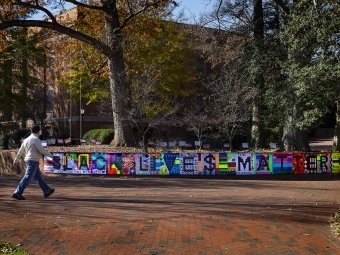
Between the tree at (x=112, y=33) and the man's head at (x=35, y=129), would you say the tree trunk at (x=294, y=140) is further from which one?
the man's head at (x=35, y=129)

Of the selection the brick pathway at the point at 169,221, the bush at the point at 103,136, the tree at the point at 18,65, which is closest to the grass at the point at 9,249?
the brick pathway at the point at 169,221

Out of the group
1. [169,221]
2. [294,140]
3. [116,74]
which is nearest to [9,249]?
[169,221]

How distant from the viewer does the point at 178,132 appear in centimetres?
4541

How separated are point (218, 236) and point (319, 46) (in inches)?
437

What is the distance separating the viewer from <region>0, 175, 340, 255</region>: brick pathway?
736cm

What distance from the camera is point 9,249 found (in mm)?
6781

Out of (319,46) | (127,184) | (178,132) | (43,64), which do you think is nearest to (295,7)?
(319,46)

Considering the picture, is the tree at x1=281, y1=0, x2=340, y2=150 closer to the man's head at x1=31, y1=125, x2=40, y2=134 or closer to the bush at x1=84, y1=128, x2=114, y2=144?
the man's head at x1=31, y1=125, x2=40, y2=134

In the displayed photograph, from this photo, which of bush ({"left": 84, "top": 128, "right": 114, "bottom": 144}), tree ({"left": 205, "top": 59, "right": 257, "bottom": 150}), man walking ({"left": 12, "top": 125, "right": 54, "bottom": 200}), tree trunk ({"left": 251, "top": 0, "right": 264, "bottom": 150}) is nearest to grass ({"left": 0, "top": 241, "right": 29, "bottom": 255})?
man walking ({"left": 12, "top": 125, "right": 54, "bottom": 200})

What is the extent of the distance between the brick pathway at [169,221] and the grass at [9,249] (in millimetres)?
222

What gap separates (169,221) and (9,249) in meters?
3.01

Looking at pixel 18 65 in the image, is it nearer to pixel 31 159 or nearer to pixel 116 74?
pixel 116 74

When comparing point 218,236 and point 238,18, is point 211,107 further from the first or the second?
point 218,236

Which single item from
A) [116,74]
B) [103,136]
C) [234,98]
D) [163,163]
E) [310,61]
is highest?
[310,61]
